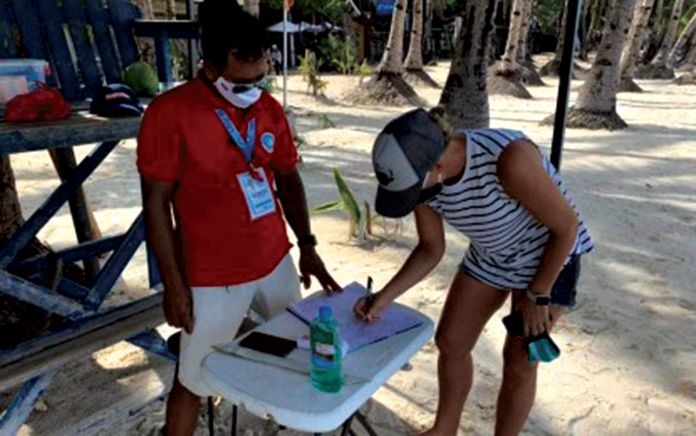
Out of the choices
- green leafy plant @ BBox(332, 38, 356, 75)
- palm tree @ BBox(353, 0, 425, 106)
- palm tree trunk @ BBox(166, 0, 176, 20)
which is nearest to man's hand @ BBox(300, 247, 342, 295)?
palm tree trunk @ BBox(166, 0, 176, 20)

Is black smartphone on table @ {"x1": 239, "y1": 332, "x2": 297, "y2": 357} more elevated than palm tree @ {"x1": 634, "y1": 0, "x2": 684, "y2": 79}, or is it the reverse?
black smartphone on table @ {"x1": 239, "y1": 332, "x2": 297, "y2": 357}

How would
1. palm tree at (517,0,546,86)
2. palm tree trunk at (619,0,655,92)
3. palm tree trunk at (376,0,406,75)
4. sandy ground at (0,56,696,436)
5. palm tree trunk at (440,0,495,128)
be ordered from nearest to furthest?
sandy ground at (0,56,696,436)
palm tree trunk at (440,0,495,128)
palm tree trunk at (376,0,406,75)
palm tree trunk at (619,0,655,92)
palm tree at (517,0,546,86)

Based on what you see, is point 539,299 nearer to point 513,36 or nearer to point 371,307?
point 371,307

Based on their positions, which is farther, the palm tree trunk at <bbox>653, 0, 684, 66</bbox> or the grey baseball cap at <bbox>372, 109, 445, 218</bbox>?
the palm tree trunk at <bbox>653, 0, 684, 66</bbox>

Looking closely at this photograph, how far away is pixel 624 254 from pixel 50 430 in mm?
4031

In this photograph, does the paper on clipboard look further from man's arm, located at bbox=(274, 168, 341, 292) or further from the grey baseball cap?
the grey baseball cap

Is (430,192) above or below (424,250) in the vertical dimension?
above

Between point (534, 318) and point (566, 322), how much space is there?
73.0 inches

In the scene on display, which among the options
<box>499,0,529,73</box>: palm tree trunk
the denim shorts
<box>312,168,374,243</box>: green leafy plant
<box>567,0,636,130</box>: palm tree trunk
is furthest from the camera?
<box>499,0,529,73</box>: palm tree trunk

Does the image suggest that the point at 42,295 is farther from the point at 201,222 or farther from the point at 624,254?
the point at 624,254

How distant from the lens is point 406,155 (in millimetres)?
1457

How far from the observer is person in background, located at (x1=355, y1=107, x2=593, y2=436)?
4.94 feet

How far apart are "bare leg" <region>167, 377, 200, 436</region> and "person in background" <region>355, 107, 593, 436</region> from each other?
653 millimetres

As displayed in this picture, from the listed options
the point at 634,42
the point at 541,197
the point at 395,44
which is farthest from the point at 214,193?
the point at 634,42
